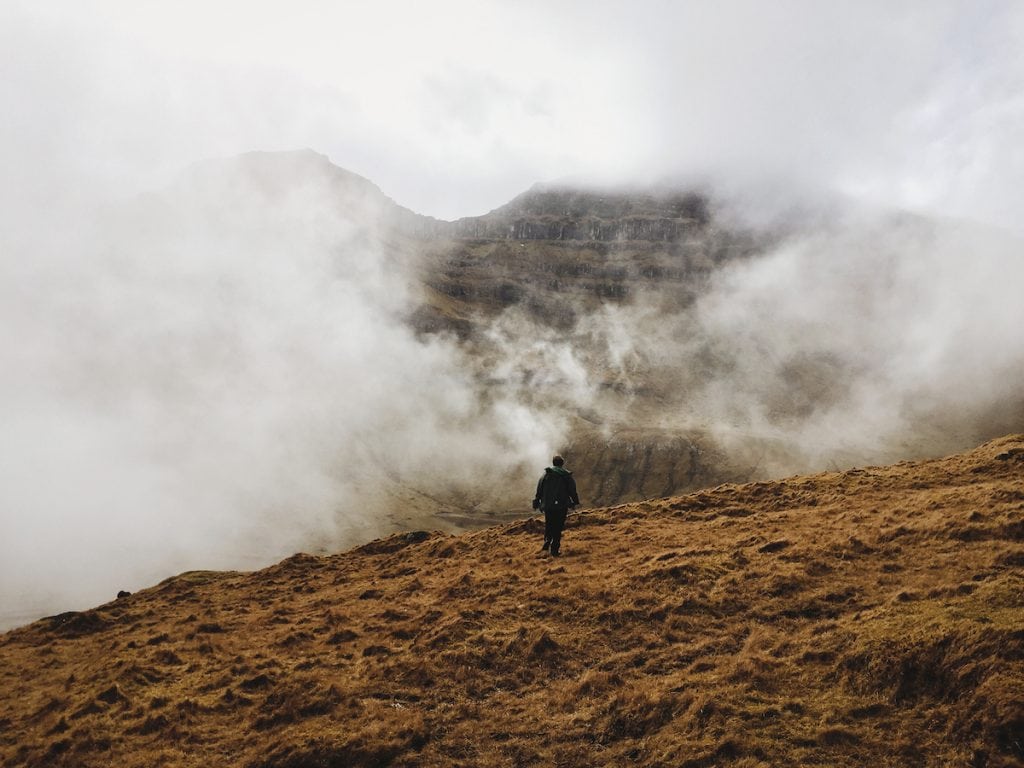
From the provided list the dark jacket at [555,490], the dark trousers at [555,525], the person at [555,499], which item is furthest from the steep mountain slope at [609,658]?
the dark jacket at [555,490]

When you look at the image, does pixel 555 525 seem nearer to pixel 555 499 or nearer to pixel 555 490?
pixel 555 499

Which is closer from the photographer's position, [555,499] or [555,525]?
[555,499]

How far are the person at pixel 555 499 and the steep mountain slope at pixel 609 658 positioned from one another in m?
0.85

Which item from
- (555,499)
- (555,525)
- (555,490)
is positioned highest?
Result: (555,490)

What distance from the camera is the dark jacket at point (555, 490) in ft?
59.0

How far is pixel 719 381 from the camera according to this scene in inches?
7692

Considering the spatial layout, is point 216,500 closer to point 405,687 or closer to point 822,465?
point 405,687

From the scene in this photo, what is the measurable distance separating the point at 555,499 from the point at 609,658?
23.6ft

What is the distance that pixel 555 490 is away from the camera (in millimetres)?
18000

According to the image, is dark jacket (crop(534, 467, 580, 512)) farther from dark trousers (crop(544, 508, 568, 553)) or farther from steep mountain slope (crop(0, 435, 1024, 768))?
steep mountain slope (crop(0, 435, 1024, 768))

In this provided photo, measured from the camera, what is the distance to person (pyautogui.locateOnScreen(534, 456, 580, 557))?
18016 millimetres

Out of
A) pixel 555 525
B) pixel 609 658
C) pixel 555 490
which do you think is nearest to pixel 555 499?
pixel 555 490

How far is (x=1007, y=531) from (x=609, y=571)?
28.7ft

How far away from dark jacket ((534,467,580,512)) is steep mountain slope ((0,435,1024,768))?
62.8 inches
